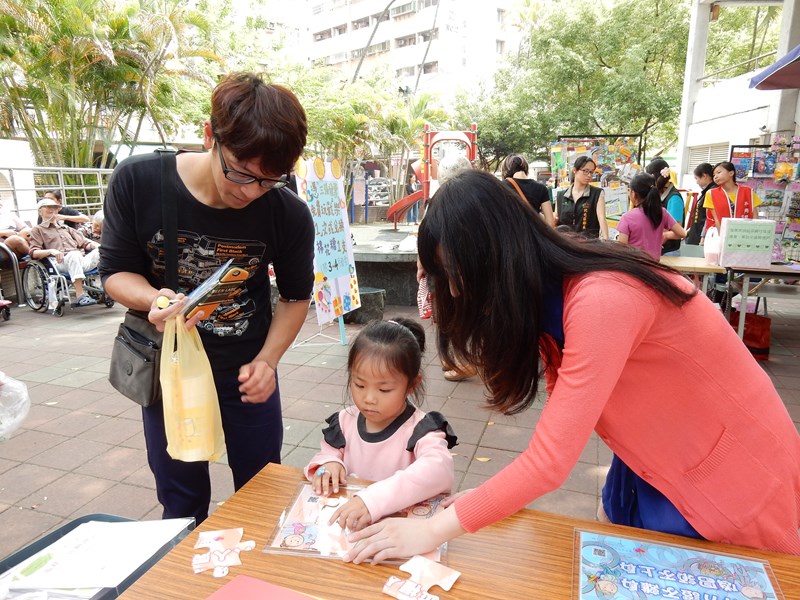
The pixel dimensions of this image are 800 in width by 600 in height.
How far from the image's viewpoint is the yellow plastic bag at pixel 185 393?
1308mm

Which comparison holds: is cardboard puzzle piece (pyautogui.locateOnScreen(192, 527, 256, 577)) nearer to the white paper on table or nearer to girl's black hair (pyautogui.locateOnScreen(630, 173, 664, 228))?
the white paper on table

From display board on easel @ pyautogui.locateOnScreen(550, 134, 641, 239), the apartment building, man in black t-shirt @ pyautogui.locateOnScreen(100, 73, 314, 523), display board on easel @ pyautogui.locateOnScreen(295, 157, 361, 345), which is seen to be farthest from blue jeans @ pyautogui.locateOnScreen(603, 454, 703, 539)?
the apartment building

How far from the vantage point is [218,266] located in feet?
5.17

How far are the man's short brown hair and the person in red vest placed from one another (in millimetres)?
5935

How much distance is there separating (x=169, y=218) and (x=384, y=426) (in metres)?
0.81

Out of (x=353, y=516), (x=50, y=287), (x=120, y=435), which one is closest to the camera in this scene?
(x=353, y=516)

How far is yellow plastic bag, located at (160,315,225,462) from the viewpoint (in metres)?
1.31

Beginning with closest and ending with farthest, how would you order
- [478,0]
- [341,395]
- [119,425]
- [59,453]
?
[59,453], [119,425], [341,395], [478,0]

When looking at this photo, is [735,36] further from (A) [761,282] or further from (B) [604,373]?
(B) [604,373]

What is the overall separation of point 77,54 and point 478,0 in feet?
112

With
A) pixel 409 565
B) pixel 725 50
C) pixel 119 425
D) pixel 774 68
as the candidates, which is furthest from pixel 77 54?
pixel 725 50

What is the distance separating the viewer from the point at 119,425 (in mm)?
3592

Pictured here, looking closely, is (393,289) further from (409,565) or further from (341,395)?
(409,565)

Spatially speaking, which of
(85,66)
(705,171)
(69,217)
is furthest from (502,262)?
(85,66)
